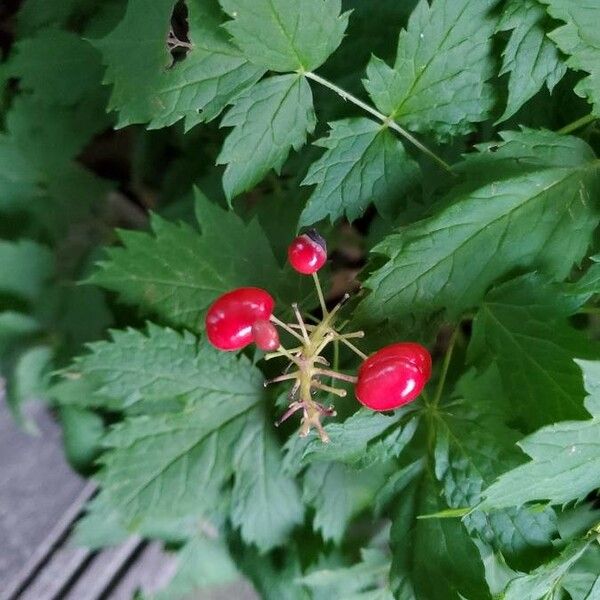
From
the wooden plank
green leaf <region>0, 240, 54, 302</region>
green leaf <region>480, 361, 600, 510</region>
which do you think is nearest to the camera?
green leaf <region>480, 361, 600, 510</region>

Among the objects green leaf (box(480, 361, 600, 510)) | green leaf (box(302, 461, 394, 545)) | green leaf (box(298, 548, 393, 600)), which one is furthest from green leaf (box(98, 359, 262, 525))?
green leaf (box(480, 361, 600, 510))

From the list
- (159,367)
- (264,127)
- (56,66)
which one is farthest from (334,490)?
(56,66)

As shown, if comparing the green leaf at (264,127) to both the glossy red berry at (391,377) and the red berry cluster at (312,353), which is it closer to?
the red berry cluster at (312,353)

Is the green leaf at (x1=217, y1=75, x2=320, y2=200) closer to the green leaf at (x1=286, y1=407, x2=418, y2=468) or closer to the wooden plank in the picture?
the green leaf at (x1=286, y1=407, x2=418, y2=468)

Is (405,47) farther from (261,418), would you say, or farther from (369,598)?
(369,598)

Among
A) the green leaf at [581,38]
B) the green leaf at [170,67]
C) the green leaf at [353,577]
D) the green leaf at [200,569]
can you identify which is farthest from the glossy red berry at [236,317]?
the green leaf at [200,569]

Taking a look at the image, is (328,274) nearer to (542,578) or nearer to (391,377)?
(391,377)
